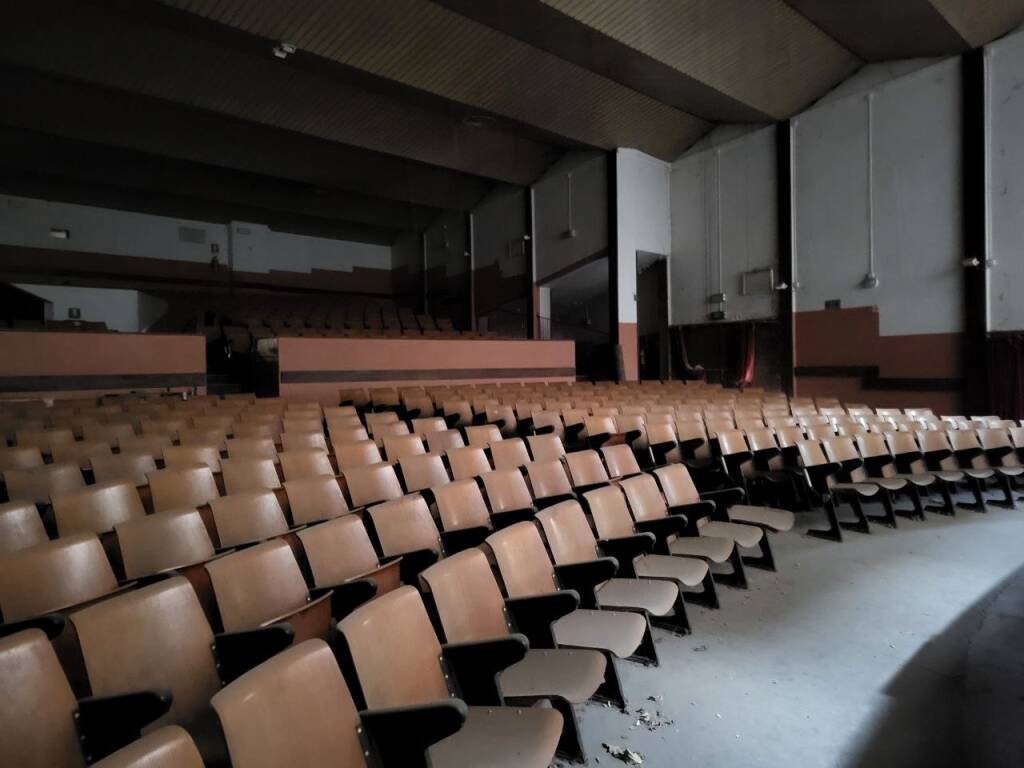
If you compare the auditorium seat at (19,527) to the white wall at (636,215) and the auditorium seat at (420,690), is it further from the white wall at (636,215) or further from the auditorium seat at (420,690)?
the white wall at (636,215)

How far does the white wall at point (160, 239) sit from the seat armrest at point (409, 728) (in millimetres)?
13141

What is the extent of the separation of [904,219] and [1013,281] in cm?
142

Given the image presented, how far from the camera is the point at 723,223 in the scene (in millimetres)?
9781

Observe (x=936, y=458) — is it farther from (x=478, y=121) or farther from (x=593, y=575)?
(x=478, y=121)

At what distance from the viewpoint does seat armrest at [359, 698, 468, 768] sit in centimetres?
109

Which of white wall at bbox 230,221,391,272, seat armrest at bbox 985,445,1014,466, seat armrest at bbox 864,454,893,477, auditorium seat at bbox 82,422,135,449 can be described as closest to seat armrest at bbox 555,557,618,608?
auditorium seat at bbox 82,422,135,449

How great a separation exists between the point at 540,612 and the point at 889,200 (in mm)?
8234

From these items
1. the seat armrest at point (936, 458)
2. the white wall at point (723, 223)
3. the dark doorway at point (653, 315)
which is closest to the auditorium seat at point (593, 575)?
the seat armrest at point (936, 458)

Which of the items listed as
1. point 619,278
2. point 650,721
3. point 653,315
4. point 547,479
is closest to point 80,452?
point 547,479

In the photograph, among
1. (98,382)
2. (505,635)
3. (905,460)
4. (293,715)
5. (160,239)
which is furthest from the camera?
(160,239)

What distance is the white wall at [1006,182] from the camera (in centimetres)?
661

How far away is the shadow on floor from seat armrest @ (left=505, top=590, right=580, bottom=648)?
85 cm

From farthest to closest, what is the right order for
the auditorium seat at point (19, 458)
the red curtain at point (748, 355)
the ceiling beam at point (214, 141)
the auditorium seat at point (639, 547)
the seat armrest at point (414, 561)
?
the red curtain at point (748, 355), the ceiling beam at point (214, 141), the auditorium seat at point (19, 458), the auditorium seat at point (639, 547), the seat armrest at point (414, 561)

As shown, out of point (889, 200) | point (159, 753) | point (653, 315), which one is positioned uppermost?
point (889, 200)
